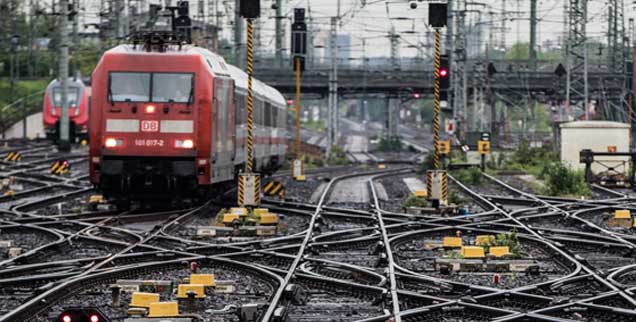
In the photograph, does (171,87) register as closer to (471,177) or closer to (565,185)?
(565,185)

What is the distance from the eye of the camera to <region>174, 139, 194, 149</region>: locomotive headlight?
69.5 ft

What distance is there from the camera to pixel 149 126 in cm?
2112

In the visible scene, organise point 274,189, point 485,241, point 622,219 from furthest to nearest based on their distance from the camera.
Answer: point 274,189
point 622,219
point 485,241

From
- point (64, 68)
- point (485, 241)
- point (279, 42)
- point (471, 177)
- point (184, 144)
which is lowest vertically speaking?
point (471, 177)

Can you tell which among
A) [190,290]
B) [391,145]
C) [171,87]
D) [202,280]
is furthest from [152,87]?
[391,145]

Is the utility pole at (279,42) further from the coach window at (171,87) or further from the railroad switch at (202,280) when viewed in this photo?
the railroad switch at (202,280)

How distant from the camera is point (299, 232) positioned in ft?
58.9

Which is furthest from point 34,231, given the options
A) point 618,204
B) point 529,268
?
point 618,204

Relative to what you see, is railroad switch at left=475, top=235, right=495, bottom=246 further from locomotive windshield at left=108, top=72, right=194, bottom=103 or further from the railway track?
locomotive windshield at left=108, top=72, right=194, bottom=103

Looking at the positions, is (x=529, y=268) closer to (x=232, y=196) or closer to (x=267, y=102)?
(x=232, y=196)

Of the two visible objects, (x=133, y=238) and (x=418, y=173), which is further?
(x=418, y=173)

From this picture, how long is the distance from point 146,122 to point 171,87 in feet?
2.42

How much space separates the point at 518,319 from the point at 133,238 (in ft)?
27.6

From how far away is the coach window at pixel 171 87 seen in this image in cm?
2117
